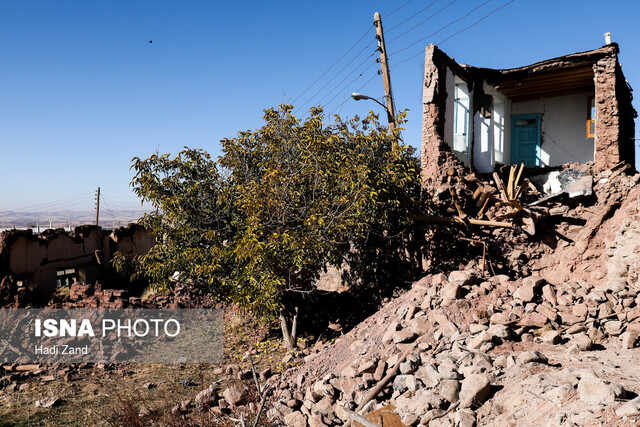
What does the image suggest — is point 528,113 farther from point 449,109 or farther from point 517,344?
point 517,344

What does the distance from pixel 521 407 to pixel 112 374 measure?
30.3ft

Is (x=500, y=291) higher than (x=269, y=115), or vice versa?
(x=269, y=115)

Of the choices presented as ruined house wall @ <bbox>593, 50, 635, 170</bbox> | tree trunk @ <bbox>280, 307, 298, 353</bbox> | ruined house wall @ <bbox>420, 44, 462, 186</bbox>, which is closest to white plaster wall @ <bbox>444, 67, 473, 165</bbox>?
ruined house wall @ <bbox>420, 44, 462, 186</bbox>

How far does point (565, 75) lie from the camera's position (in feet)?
43.6

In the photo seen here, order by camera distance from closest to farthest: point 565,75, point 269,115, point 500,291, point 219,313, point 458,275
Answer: point 500,291 → point 458,275 → point 269,115 → point 565,75 → point 219,313

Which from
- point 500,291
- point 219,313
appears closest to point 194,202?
point 219,313

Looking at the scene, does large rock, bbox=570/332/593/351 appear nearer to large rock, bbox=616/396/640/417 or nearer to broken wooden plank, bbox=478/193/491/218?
large rock, bbox=616/396/640/417

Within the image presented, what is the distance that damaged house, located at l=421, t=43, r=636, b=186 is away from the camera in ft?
39.1

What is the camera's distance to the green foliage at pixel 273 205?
905 centimetres

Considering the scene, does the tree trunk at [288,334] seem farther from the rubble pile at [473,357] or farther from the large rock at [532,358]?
the large rock at [532,358]

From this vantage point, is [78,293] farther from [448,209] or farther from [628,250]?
[628,250]

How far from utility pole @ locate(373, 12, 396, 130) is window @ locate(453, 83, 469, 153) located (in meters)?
2.07

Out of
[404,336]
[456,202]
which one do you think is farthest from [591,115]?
[404,336]

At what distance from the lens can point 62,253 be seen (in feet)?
57.1
